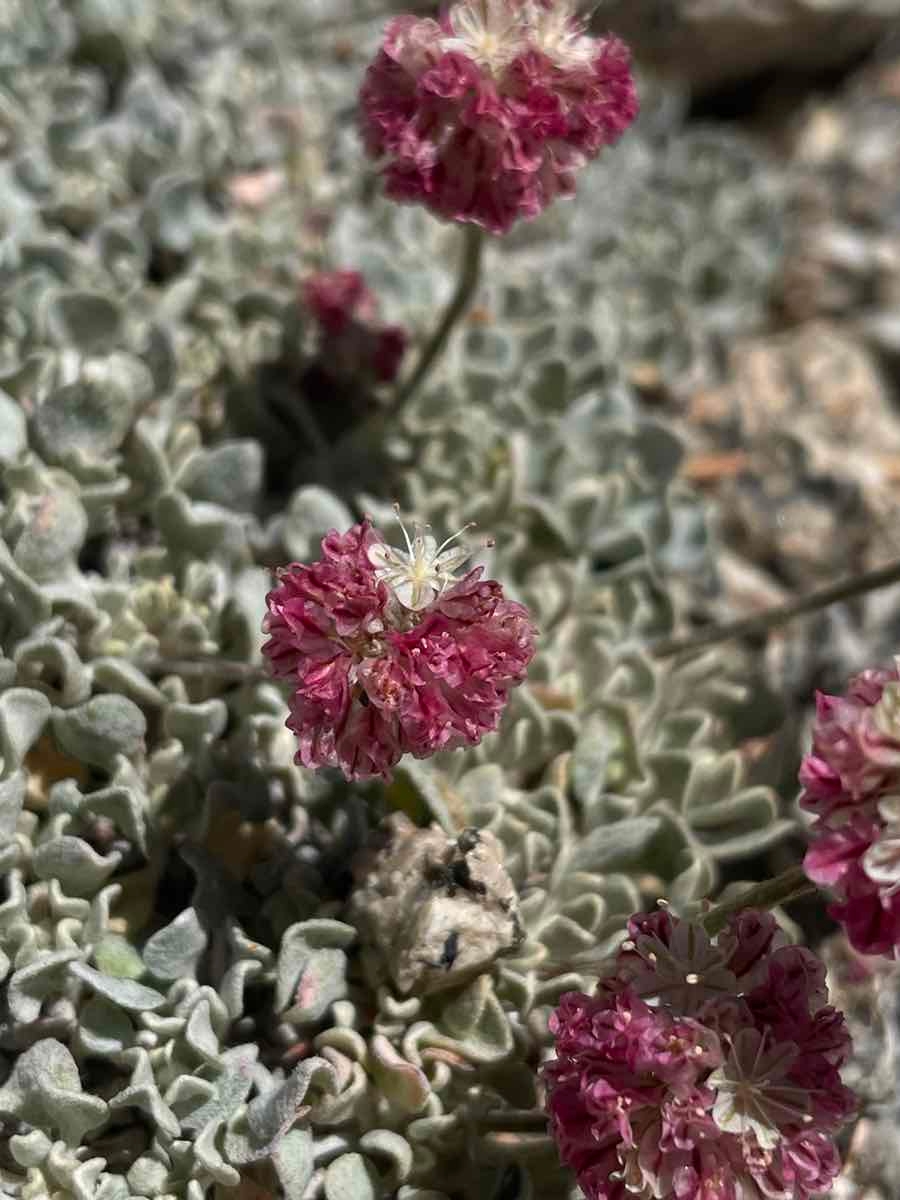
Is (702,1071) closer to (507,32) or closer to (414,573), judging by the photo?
(414,573)

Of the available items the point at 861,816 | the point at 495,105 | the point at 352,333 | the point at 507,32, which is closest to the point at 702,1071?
the point at 861,816

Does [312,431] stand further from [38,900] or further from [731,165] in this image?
[731,165]

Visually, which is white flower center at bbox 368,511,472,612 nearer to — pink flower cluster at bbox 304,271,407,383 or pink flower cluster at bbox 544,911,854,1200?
pink flower cluster at bbox 544,911,854,1200

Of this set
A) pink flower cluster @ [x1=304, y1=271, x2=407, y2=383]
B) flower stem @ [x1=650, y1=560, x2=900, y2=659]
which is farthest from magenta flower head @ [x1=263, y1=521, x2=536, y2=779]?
pink flower cluster @ [x1=304, y1=271, x2=407, y2=383]

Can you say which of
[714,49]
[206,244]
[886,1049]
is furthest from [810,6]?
[886,1049]

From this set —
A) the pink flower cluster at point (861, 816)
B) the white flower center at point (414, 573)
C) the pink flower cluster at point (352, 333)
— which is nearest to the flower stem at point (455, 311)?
the pink flower cluster at point (352, 333)

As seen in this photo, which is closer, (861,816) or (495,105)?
(861,816)
